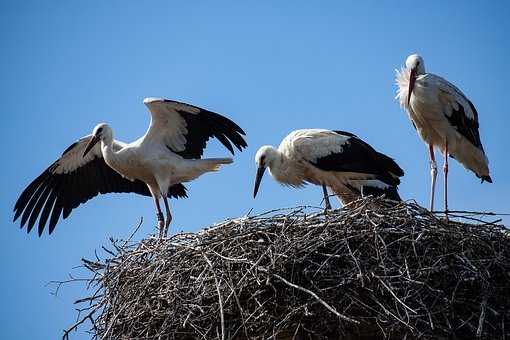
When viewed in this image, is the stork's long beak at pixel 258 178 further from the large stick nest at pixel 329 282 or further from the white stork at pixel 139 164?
the large stick nest at pixel 329 282

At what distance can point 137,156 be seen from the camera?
930cm

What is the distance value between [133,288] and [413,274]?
199 cm

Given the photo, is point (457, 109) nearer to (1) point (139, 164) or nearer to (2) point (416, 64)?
(2) point (416, 64)

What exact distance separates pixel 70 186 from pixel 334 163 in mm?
2851

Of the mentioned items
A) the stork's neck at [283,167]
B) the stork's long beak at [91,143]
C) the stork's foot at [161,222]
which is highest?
the stork's long beak at [91,143]

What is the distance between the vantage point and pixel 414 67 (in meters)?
9.09

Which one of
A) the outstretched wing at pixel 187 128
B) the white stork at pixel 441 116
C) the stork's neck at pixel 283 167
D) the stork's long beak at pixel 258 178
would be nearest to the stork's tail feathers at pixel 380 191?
the white stork at pixel 441 116

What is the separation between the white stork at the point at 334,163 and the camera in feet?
29.3

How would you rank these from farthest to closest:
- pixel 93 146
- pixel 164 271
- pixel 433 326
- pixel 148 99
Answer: pixel 93 146, pixel 148 99, pixel 164 271, pixel 433 326

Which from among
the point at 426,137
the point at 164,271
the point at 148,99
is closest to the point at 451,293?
the point at 164,271

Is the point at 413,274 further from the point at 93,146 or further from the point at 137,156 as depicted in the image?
the point at 93,146

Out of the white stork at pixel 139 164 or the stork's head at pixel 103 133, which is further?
the stork's head at pixel 103 133

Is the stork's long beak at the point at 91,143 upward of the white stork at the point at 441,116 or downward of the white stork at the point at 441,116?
downward

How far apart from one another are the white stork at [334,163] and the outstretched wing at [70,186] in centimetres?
155
